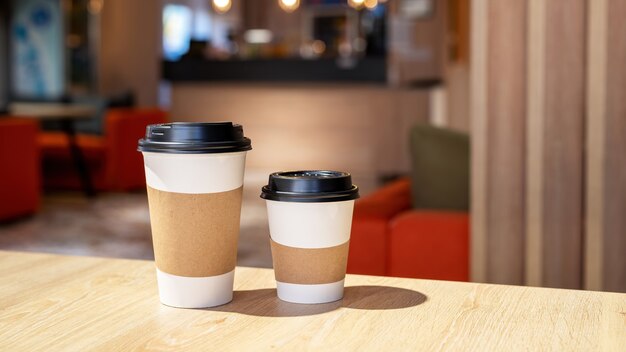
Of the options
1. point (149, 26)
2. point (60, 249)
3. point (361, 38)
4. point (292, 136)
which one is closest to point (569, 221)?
point (60, 249)

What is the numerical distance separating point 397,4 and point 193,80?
2590 mm

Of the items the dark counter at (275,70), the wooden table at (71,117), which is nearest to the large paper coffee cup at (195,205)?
the wooden table at (71,117)

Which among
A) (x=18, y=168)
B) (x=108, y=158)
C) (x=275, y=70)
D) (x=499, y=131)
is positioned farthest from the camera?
(x=275, y=70)

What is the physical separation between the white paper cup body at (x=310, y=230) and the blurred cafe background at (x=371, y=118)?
142 centimetres

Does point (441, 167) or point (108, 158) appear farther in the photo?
point (108, 158)

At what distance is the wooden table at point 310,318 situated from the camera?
85 cm

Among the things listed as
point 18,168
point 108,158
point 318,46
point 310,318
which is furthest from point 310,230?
point 318,46

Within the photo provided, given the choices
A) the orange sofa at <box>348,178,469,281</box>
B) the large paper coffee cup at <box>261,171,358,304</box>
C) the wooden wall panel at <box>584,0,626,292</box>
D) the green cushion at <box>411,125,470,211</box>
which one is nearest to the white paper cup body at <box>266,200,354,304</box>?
the large paper coffee cup at <box>261,171,358,304</box>

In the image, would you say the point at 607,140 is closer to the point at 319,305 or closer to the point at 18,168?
the point at 319,305

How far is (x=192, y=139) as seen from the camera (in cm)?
94

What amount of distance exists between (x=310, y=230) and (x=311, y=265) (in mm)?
43

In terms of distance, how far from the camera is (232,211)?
975 mm

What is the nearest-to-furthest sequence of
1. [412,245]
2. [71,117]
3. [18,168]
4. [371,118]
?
[412,245]
[18,168]
[71,117]
[371,118]

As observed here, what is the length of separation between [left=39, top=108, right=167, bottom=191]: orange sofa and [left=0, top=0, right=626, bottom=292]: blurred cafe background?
21 mm
